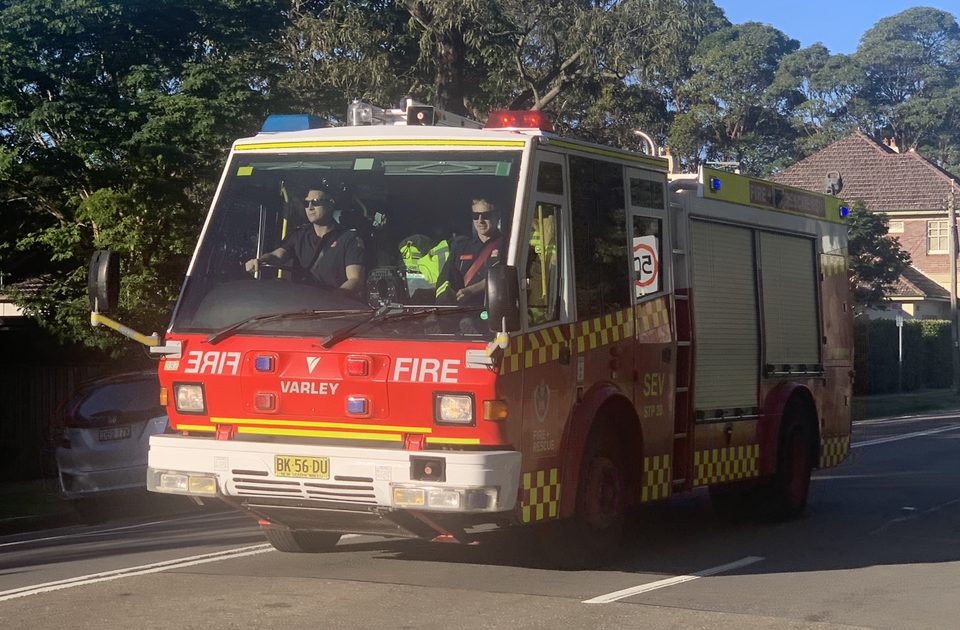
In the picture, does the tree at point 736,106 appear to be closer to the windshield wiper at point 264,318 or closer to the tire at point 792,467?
the tire at point 792,467

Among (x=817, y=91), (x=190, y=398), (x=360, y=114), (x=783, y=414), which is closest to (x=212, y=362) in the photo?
(x=190, y=398)

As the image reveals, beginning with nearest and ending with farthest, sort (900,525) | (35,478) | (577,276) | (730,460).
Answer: (577,276)
(730,460)
(900,525)
(35,478)

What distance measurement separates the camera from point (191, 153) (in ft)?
61.7

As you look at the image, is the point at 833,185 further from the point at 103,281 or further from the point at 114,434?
the point at 103,281

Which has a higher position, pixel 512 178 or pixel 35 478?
pixel 512 178

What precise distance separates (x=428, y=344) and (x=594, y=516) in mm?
1892

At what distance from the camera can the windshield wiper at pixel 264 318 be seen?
26.8 ft

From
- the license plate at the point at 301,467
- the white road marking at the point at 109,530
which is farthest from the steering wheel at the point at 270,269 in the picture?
the white road marking at the point at 109,530

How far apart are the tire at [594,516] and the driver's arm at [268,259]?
2.22 metres

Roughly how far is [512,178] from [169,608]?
315cm

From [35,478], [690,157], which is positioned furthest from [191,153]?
[690,157]

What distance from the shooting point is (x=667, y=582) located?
8859mm

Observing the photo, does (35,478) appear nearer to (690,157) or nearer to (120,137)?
(120,137)

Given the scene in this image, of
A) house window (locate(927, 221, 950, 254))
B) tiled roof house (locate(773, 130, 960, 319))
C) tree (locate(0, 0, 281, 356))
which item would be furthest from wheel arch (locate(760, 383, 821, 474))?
house window (locate(927, 221, 950, 254))
